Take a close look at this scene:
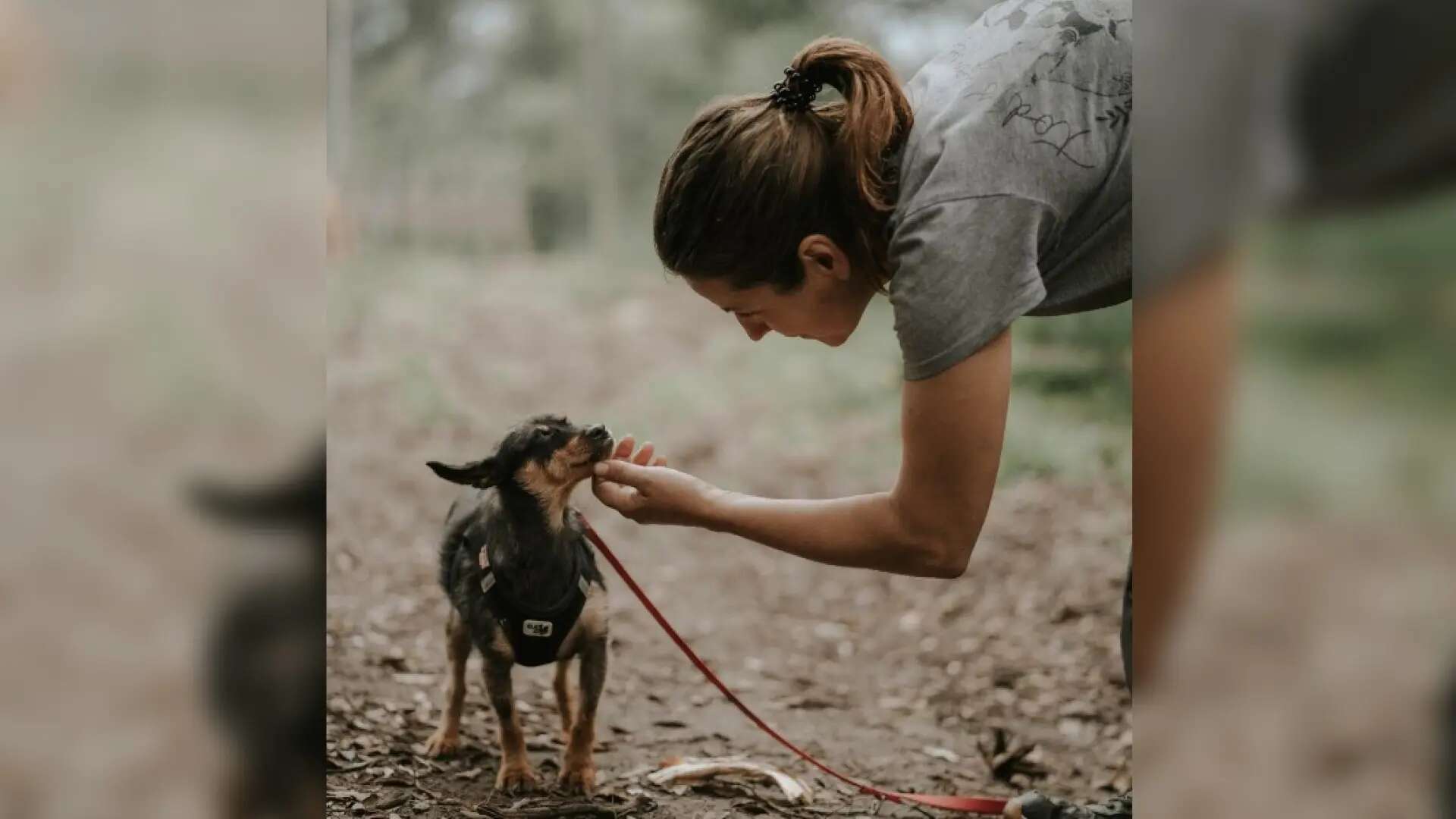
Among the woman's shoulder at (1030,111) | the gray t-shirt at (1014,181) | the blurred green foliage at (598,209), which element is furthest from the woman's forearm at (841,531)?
the blurred green foliage at (598,209)

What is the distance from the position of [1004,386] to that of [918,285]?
0.73ft

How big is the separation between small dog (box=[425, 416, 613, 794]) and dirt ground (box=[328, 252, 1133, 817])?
0.55ft

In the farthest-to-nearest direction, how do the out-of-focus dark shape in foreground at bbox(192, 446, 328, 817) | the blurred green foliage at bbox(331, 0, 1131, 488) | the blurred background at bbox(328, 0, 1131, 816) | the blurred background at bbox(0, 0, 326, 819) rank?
the blurred green foliage at bbox(331, 0, 1131, 488) < the blurred background at bbox(328, 0, 1131, 816) < the out-of-focus dark shape in foreground at bbox(192, 446, 328, 817) < the blurred background at bbox(0, 0, 326, 819)

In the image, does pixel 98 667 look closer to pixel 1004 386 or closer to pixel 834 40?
pixel 1004 386

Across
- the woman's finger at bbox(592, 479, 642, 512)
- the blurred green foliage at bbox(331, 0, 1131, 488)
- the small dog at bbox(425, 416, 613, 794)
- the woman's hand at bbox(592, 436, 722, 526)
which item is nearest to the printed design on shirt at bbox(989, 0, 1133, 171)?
the woman's hand at bbox(592, 436, 722, 526)

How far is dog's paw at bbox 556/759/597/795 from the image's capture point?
276 cm

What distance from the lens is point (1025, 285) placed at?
6.09 ft

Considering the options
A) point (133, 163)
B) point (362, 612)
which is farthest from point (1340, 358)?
point (362, 612)

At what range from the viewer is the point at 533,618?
2646 millimetres

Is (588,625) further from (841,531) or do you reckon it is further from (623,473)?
(841,531)

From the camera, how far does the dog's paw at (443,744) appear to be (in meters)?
2.92

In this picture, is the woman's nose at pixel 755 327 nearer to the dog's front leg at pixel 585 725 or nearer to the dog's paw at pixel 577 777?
the dog's front leg at pixel 585 725

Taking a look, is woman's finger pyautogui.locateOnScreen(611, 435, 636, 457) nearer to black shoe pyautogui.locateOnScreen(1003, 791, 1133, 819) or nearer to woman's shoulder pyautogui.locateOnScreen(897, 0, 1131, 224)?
woman's shoulder pyautogui.locateOnScreen(897, 0, 1131, 224)

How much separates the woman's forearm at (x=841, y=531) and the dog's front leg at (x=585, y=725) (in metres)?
0.62
